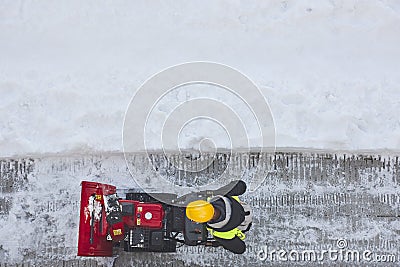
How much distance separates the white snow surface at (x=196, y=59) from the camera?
18.1 feet

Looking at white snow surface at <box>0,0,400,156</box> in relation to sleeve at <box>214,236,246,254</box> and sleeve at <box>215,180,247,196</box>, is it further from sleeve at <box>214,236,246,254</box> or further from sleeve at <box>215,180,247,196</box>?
sleeve at <box>214,236,246,254</box>

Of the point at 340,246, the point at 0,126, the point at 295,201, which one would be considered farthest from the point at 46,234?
the point at 340,246

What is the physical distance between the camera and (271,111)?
18.2 feet

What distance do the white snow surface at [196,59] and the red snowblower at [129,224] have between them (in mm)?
766

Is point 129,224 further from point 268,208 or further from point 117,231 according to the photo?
Answer: point 268,208

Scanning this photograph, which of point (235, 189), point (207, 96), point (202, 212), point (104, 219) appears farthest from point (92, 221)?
point (207, 96)

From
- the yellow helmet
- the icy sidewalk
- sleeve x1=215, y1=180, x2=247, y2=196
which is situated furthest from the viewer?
the icy sidewalk

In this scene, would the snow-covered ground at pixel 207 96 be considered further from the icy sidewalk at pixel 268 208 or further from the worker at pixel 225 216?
the worker at pixel 225 216

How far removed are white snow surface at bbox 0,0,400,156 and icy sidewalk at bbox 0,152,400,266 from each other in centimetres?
22

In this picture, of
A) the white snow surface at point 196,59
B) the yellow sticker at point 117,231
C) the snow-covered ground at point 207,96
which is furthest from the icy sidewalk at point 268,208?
the yellow sticker at point 117,231

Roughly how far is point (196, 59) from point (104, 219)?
1.95 m

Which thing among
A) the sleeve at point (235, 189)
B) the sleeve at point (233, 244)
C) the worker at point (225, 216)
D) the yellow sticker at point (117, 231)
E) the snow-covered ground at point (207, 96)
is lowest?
the sleeve at point (233, 244)

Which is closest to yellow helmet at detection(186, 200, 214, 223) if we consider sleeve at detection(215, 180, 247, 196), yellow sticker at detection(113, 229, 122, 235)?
sleeve at detection(215, 180, 247, 196)

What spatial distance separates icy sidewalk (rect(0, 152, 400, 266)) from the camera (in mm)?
5434
